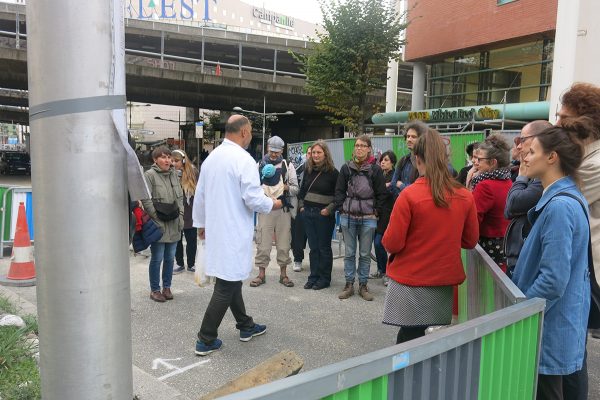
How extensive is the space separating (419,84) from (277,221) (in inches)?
716

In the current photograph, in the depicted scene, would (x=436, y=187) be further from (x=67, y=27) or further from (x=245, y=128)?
(x=67, y=27)

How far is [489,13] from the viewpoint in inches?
748

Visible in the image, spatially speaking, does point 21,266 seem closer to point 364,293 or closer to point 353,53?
point 364,293

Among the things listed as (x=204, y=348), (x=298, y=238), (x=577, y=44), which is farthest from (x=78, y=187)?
(x=577, y=44)

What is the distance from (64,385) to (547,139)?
7.58 ft

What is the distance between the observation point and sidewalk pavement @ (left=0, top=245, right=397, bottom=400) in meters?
3.83

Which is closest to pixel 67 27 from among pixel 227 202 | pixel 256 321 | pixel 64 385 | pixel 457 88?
pixel 64 385

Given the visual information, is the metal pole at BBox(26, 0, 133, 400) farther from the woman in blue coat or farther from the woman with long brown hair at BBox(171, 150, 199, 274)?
the woman with long brown hair at BBox(171, 150, 199, 274)

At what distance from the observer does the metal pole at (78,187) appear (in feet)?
4.99

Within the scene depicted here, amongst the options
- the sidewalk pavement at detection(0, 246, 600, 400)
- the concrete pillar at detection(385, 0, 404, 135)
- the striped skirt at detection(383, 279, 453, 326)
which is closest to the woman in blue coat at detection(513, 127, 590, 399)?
the striped skirt at detection(383, 279, 453, 326)

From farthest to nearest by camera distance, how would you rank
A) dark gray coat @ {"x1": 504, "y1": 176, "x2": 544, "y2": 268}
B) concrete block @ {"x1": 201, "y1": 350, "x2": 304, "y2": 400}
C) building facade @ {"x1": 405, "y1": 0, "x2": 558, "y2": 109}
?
building facade @ {"x1": 405, "y1": 0, "x2": 558, "y2": 109} < dark gray coat @ {"x1": 504, "y1": 176, "x2": 544, "y2": 268} < concrete block @ {"x1": 201, "y1": 350, "x2": 304, "y2": 400}

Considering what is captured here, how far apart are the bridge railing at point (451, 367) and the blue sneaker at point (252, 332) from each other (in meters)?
2.53

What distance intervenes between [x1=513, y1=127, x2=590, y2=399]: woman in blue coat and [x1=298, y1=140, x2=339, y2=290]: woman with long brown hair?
3.82m

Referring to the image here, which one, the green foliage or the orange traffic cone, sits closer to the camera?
the green foliage
